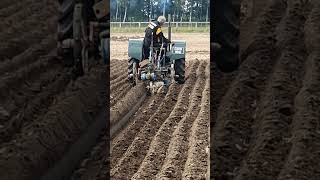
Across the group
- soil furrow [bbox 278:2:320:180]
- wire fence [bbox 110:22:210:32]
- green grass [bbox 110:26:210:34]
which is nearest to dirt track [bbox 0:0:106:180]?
soil furrow [bbox 278:2:320:180]

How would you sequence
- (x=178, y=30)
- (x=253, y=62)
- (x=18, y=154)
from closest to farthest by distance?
(x=18, y=154) < (x=253, y=62) < (x=178, y=30)

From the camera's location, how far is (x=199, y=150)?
4.91 metres

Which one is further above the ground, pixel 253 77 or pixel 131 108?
pixel 253 77

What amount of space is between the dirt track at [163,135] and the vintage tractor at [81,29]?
802 mm

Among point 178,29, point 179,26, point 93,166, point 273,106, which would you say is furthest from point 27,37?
point 179,26

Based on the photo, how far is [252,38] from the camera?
6.41 meters

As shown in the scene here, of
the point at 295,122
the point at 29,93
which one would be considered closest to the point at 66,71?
the point at 29,93

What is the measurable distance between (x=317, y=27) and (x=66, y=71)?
2.56 meters

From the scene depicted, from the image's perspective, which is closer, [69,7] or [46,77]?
[69,7]

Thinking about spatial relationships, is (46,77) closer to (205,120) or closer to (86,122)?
(86,122)

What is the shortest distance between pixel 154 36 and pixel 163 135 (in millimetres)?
2065

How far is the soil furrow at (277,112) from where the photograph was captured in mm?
3367

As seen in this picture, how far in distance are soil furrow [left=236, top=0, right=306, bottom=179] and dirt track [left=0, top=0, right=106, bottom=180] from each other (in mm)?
1217

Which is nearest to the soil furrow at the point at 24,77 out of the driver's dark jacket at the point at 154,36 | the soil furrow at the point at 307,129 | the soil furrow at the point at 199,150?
the driver's dark jacket at the point at 154,36
